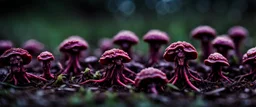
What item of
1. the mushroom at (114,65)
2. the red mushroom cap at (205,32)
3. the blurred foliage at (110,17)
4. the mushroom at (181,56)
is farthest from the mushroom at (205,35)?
the blurred foliage at (110,17)

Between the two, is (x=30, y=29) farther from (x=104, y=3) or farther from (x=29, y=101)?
(x=29, y=101)

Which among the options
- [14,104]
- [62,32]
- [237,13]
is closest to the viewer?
[14,104]

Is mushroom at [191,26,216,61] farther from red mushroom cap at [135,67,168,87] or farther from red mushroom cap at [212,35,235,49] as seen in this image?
red mushroom cap at [135,67,168,87]

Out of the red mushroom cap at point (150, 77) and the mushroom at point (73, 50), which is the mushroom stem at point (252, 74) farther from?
the mushroom at point (73, 50)

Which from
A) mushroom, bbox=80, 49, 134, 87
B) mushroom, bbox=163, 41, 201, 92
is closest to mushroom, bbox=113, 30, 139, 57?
mushroom, bbox=80, 49, 134, 87

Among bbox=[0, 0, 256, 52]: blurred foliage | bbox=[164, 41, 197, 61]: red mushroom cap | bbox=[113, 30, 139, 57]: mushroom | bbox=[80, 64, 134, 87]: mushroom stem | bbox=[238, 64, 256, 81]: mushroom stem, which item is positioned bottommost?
bbox=[80, 64, 134, 87]: mushroom stem

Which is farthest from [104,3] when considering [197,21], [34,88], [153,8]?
[34,88]
